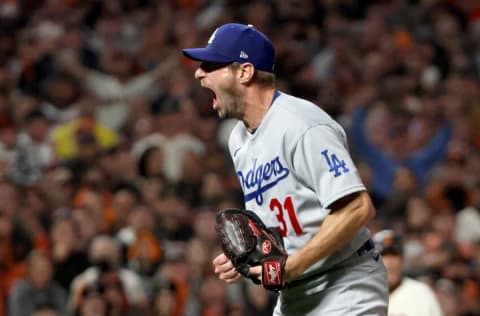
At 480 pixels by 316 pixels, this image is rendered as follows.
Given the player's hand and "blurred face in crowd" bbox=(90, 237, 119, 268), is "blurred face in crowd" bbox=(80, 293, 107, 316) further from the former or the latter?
the player's hand

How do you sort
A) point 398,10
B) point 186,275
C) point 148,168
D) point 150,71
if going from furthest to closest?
point 398,10 → point 150,71 → point 148,168 → point 186,275

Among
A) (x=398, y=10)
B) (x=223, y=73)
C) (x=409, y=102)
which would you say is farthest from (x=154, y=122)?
(x=223, y=73)

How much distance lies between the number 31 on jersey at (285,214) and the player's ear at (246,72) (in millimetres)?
469

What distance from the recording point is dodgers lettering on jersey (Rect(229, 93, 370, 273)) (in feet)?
12.0

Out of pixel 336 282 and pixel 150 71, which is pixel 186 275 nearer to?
pixel 150 71

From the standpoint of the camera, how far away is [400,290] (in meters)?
5.69

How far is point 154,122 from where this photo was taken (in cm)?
1058

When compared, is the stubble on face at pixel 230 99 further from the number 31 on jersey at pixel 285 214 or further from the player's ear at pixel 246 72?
the number 31 on jersey at pixel 285 214

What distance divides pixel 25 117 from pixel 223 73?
6.89 meters

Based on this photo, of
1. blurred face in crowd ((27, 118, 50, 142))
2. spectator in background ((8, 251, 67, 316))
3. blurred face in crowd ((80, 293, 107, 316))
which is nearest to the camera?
blurred face in crowd ((80, 293, 107, 316))

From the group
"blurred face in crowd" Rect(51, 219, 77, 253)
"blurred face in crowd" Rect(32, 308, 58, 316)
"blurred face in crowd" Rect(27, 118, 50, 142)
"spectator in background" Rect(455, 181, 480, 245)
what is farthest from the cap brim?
"blurred face in crowd" Rect(27, 118, 50, 142)

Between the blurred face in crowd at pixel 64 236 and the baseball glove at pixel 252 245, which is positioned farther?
the blurred face in crowd at pixel 64 236

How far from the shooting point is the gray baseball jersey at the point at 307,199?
3.72m

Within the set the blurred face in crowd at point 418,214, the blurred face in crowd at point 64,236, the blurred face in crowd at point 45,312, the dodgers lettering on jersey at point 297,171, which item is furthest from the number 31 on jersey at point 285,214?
the blurred face in crowd at point 418,214
